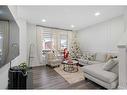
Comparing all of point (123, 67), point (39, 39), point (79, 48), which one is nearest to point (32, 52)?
point (39, 39)

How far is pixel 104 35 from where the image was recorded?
500 cm

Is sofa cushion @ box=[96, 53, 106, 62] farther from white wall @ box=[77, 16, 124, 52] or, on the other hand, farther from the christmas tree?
the christmas tree

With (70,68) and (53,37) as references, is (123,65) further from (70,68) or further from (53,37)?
(53,37)

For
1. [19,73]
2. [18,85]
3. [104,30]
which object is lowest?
[18,85]

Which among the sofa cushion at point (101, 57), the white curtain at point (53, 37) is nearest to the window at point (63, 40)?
the white curtain at point (53, 37)

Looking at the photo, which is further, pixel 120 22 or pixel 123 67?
Answer: pixel 120 22

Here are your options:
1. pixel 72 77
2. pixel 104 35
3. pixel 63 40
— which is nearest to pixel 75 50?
pixel 63 40

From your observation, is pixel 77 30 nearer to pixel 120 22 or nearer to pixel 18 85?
pixel 120 22

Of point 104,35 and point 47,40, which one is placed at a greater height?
point 104,35

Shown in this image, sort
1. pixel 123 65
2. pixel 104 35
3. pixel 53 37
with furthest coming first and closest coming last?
pixel 53 37, pixel 104 35, pixel 123 65

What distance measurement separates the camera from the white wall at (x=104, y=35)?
14.2 ft
